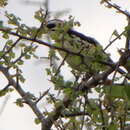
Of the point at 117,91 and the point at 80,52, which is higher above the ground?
the point at 80,52

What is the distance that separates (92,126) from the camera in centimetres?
160

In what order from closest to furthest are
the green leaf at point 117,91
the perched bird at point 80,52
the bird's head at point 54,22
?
the green leaf at point 117,91
the perched bird at point 80,52
the bird's head at point 54,22

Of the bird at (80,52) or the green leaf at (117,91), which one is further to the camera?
the bird at (80,52)

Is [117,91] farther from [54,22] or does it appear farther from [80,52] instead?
[54,22]

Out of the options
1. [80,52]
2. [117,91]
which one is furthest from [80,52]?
[117,91]

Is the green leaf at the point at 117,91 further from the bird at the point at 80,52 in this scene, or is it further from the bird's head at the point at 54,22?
the bird's head at the point at 54,22

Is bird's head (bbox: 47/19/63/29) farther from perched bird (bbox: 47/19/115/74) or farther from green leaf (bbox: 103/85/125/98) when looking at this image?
green leaf (bbox: 103/85/125/98)

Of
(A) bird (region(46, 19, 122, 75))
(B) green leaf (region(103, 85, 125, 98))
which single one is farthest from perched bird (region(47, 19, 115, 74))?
(B) green leaf (region(103, 85, 125, 98))

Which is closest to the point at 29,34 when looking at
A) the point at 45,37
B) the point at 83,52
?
the point at 45,37

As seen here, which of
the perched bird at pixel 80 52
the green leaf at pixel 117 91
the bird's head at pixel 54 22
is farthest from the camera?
the bird's head at pixel 54 22

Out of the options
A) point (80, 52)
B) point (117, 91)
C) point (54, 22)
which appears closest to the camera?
point (117, 91)

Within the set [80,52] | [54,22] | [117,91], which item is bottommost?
[117,91]

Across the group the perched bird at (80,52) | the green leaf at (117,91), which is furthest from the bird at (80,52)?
the green leaf at (117,91)

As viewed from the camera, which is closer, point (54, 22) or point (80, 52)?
point (80, 52)
